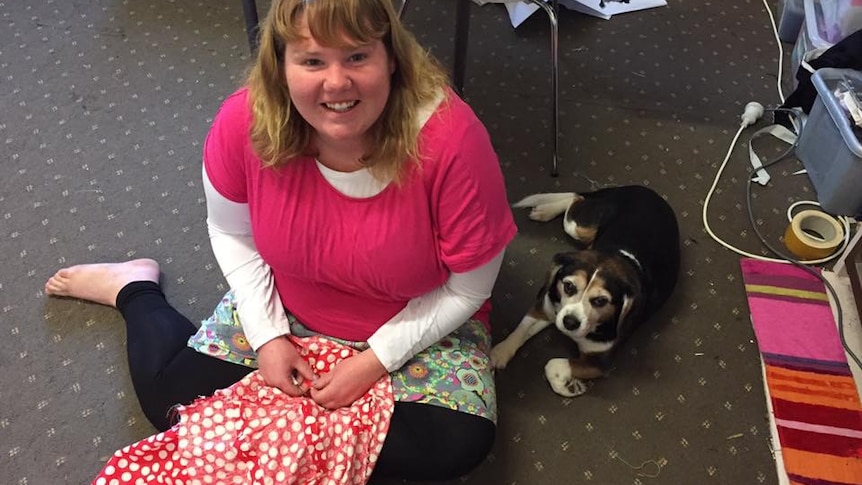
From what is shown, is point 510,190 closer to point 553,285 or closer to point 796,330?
point 553,285

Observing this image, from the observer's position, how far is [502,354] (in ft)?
4.56

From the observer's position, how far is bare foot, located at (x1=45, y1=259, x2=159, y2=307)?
1412 millimetres

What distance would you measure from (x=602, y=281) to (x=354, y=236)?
492 mm

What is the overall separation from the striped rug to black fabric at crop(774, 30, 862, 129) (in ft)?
1.71

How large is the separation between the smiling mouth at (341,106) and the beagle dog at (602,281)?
59 cm

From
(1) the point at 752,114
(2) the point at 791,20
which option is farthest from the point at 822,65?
(2) the point at 791,20

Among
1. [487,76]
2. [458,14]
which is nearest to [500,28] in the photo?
[487,76]

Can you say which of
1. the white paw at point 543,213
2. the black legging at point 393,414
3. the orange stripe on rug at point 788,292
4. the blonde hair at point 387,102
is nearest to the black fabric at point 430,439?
the black legging at point 393,414

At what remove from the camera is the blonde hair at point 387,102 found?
816 mm

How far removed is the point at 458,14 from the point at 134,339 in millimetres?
933

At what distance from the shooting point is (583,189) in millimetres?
1730

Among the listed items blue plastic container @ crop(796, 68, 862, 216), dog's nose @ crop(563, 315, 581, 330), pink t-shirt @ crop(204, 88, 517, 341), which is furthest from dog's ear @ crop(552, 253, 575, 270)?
blue plastic container @ crop(796, 68, 862, 216)

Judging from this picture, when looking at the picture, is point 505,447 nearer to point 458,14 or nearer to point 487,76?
point 458,14

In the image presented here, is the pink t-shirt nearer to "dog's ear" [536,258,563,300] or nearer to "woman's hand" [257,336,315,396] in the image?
"woman's hand" [257,336,315,396]
